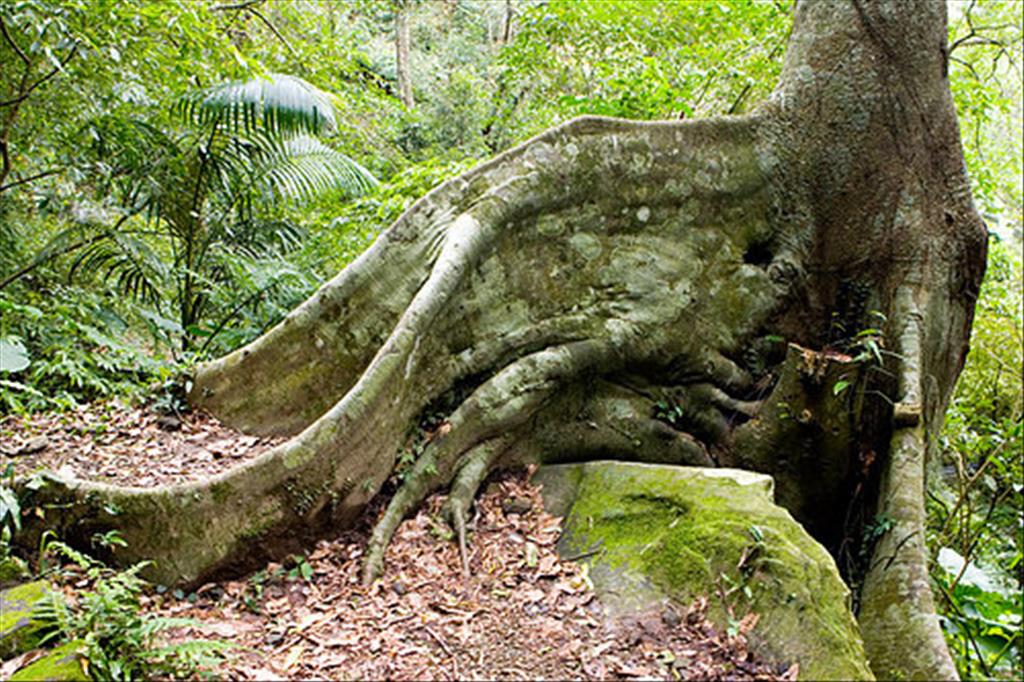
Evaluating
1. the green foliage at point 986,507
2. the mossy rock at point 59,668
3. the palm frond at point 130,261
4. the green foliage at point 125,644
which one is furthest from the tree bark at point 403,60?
the mossy rock at point 59,668

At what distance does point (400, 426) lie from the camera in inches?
158

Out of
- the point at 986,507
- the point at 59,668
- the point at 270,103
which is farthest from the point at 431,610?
the point at 986,507

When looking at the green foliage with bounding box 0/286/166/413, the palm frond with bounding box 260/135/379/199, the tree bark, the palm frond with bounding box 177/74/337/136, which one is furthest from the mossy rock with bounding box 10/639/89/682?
the tree bark

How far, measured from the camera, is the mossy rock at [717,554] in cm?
296

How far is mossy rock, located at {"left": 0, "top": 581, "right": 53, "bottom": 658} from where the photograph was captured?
8.82 ft

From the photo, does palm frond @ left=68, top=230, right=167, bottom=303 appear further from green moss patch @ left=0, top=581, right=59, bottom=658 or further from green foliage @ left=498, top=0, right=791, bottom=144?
green foliage @ left=498, top=0, right=791, bottom=144

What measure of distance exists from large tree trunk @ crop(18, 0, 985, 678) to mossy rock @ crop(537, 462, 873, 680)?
683 millimetres

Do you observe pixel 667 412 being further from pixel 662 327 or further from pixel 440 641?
pixel 440 641

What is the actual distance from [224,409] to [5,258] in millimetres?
3776

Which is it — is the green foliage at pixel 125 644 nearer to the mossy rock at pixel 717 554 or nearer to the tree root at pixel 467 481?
the tree root at pixel 467 481

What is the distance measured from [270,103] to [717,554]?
543cm

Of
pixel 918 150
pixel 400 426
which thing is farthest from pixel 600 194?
pixel 918 150

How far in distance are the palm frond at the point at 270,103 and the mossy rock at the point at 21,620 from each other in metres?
4.69

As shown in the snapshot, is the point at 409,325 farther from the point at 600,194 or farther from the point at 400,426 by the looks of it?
the point at 600,194
